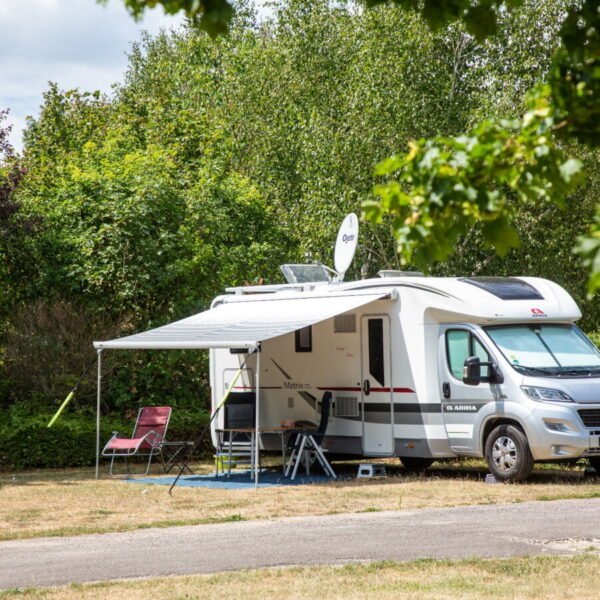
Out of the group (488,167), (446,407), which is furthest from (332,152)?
(488,167)

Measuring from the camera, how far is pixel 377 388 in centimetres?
1586

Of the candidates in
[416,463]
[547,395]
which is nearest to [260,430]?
[416,463]

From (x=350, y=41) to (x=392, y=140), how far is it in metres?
3.56

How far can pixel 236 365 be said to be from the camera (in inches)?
709

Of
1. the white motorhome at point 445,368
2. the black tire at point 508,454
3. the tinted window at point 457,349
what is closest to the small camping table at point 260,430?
the white motorhome at point 445,368

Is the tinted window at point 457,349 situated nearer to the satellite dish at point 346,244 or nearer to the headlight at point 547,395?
the headlight at point 547,395

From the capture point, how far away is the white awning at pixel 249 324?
14812 millimetres

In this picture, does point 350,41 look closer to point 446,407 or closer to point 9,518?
point 446,407

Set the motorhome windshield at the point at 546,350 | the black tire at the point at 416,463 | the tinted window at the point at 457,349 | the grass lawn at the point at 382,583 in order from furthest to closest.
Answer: the black tire at the point at 416,463
the tinted window at the point at 457,349
the motorhome windshield at the point at 546,350
the grass lawn at the point at 382,583

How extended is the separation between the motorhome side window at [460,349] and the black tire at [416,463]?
1897 mm

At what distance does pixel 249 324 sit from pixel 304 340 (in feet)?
4.34

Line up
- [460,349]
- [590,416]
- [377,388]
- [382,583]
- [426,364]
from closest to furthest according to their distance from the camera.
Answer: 1. [382,583]
2. [590,416]
3. [460,349]
4. [426,364]
5. [377,388]

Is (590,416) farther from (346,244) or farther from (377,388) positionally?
(346,244)

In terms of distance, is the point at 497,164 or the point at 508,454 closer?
the point at 497,164
